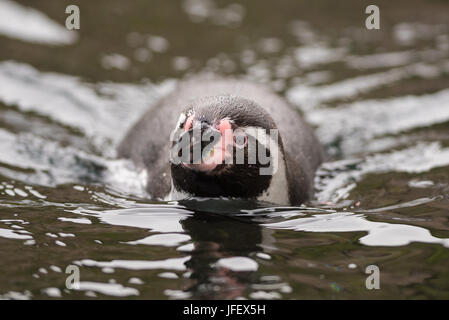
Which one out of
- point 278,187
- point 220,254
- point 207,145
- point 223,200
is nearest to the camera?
point 220,254

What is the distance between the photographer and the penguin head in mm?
5004

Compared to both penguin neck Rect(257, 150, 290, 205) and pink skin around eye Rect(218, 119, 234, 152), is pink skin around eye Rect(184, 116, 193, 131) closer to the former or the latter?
pink skin around eye Rect(218, 119, 234, 152)

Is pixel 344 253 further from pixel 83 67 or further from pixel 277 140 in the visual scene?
pixel 83 67

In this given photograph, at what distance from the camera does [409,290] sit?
4512 millimetres

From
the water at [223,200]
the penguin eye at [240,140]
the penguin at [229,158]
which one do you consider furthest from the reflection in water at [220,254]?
the penguin eye at [240,140]

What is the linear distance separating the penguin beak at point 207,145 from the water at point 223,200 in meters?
0.45

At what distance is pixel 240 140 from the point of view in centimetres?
507

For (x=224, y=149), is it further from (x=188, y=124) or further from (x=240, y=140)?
(x=188, y=124)

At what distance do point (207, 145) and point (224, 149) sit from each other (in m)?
0.13

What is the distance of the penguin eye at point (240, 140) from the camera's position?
199 inches

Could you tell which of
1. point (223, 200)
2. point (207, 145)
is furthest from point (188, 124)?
point (223, 200)

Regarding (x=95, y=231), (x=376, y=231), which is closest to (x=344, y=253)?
(x=376, y=231)

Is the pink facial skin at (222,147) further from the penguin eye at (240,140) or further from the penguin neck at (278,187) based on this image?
the penguin neck at (278,187)
